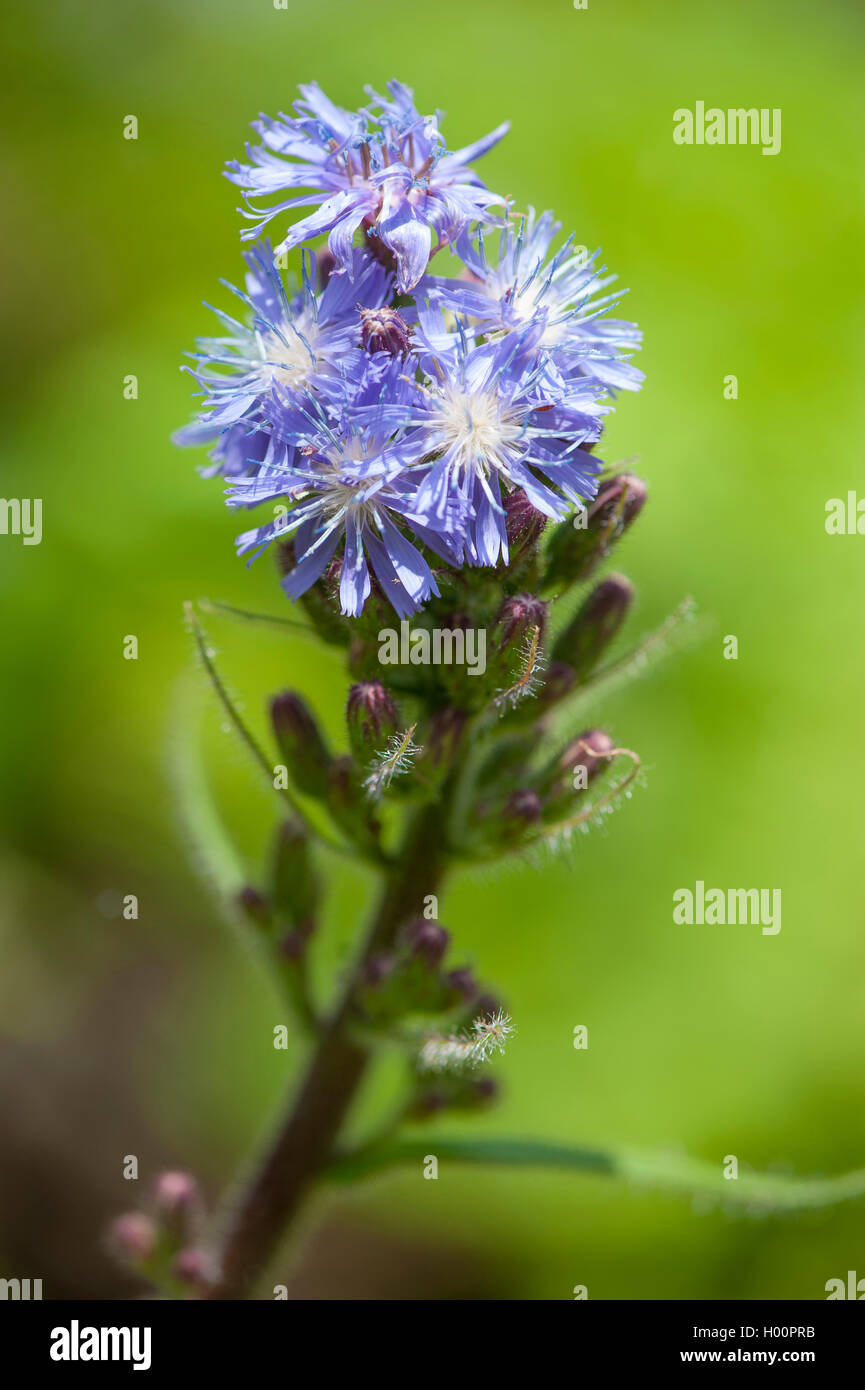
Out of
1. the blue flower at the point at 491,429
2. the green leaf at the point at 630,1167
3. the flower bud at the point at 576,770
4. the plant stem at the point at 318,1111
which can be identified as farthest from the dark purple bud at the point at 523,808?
the green leaf at the point at 630,1167

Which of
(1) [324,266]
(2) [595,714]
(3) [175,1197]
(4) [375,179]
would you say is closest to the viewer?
(4) [375,179]

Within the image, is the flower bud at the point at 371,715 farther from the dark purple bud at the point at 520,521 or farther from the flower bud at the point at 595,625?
the flower bud at the point at 595,625

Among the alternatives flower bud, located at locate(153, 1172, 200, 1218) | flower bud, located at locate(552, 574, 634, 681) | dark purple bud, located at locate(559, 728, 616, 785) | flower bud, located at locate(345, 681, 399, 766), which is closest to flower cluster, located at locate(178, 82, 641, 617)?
flower bud, located at locate(345, 681, 399, 766)

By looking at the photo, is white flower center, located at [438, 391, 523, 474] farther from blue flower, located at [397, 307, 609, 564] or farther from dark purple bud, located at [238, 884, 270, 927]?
dark purple bud, located at [238, 884, 270, 927]

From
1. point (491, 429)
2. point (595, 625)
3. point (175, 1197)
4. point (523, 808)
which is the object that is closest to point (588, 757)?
point (523, 808)

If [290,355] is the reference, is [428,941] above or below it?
below

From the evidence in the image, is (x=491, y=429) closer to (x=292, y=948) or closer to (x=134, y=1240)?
(x=292, y=948)

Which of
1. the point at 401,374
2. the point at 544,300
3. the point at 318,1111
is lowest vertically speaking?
the point at 318,1111
